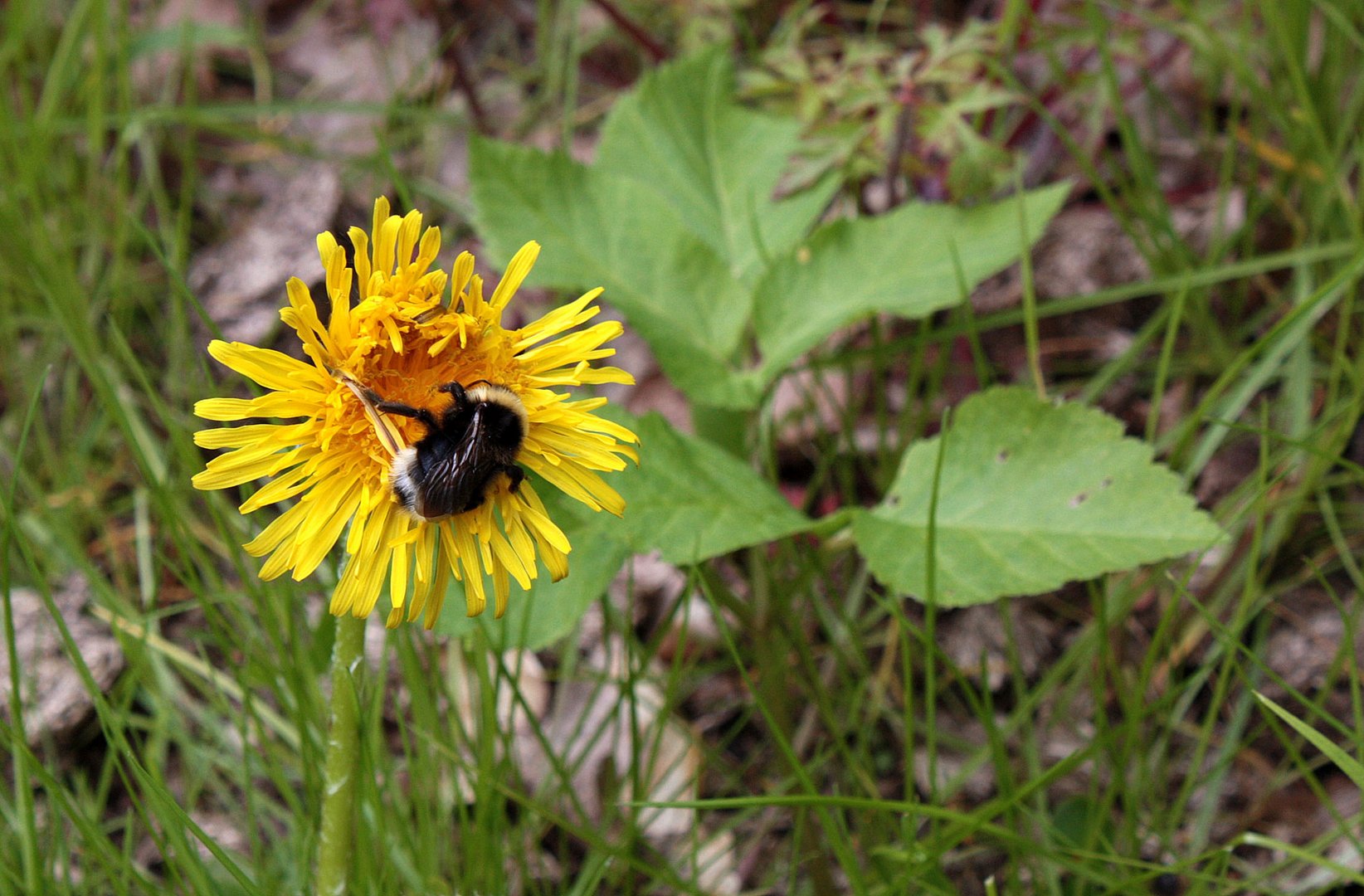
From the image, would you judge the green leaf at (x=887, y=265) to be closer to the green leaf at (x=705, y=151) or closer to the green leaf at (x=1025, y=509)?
the green leaf at (x=705, y=151)

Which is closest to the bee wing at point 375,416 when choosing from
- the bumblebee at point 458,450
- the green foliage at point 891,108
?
the bumblebee at point 458,450

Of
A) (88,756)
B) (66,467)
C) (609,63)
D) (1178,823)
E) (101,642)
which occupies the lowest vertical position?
(1178,823)

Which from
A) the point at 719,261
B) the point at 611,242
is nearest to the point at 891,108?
the point at 719,261

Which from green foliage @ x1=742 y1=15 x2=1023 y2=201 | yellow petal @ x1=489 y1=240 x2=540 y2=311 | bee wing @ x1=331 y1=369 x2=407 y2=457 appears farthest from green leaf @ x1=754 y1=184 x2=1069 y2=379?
bee wing @ x1=331 y1=369 x2=407 y2=457

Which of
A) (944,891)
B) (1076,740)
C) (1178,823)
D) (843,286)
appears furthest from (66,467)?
(1178,823)

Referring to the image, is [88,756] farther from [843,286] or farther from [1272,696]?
[1272,696]

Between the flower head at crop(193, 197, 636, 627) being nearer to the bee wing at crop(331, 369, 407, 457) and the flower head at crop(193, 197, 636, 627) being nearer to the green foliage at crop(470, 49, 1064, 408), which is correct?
the bee wing at crop(331, 369, 407, 457)
